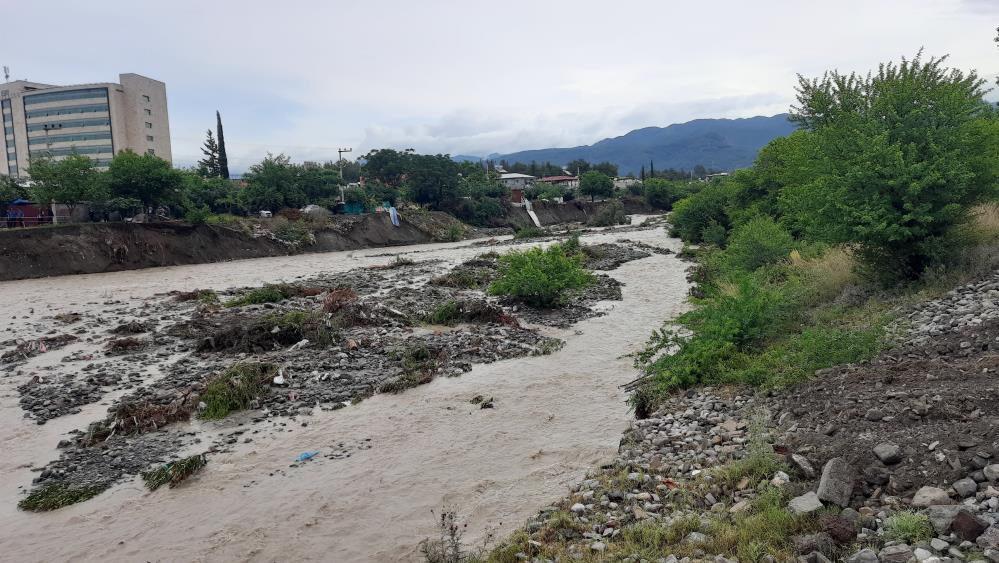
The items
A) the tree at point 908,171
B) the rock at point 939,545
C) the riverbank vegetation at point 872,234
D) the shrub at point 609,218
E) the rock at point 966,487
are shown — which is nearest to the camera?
the rock at point 939,545

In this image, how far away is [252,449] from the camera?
9.81 m

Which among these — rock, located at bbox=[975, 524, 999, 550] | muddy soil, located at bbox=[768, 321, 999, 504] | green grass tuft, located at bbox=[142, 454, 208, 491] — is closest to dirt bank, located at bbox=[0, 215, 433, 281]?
green grass tuft, located at bbox=[142, 454, 208, 491]

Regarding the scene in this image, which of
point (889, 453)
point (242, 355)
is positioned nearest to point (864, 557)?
point (889, 453)

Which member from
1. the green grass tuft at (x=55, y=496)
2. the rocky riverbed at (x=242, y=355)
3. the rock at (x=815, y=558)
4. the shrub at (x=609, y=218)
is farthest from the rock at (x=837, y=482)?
the shrub at (x=609, y=218)

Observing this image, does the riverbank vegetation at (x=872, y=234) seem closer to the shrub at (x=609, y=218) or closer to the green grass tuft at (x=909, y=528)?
the green grass tuft at (x=909, y=528)

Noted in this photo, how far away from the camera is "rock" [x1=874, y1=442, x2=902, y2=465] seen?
19.0ft

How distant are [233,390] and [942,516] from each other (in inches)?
440

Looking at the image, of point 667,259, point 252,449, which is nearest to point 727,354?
point 252,449

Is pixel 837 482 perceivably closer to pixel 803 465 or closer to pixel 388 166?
pixel 803 465

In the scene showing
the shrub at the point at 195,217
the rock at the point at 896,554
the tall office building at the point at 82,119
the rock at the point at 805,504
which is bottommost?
the rock at the point at 805,504

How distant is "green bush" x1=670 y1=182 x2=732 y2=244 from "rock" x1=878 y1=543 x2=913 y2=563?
37115mm

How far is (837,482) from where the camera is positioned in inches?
222

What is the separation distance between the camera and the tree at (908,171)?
498 inches

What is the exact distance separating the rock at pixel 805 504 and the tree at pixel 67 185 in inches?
1899
